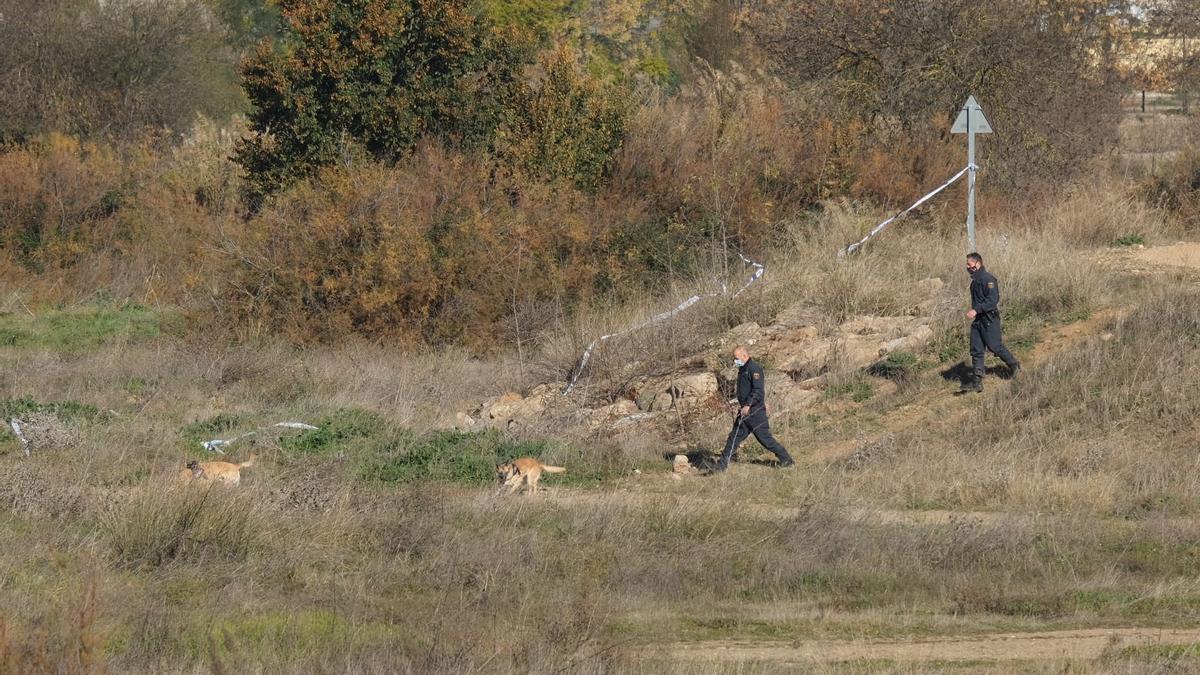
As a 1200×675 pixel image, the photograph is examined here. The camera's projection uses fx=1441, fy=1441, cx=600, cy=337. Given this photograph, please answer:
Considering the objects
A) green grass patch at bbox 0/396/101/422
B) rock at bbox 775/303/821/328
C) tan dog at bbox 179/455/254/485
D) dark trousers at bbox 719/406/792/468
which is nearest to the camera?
tan dog at bbox 179/455/254/485

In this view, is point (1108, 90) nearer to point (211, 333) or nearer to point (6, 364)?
point (211, 333)

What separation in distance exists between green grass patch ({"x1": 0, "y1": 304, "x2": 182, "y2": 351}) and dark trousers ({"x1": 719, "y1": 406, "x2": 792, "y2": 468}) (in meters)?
11.7

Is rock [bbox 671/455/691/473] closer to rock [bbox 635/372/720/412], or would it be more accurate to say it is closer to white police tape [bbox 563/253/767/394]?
rock [bbox 635/372/720/412]

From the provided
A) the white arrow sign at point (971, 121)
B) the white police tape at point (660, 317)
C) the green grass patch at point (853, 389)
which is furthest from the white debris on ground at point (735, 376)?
the white arrow sign at point (971, 121)

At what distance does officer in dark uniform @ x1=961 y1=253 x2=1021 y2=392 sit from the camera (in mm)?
15672

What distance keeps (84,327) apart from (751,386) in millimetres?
13771

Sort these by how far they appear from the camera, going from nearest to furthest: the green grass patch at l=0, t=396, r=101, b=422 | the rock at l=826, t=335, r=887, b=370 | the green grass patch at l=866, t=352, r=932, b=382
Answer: the green grass patch at l=0, t=396, r=101, b=422
the green grass patch at l=866, t=352, r=932, b=382
the rock at l=826, t=335, r=887, b=370

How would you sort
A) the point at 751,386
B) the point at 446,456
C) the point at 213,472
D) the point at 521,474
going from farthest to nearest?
the point at 446,456 → the point at 751,386 → the point at 521,474 → the point at 213,472

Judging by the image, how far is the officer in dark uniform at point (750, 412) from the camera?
45.6ft

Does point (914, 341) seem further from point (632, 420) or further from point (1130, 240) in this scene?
point (1130, 240)

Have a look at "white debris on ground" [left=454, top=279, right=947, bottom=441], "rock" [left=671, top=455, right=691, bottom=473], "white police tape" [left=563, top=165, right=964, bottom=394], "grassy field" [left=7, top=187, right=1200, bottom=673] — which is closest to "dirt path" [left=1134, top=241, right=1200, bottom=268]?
"grassy field" [left=7, top=187, right=1200, bottom=673]

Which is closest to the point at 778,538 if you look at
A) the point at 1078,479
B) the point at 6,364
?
the point at 1078,479

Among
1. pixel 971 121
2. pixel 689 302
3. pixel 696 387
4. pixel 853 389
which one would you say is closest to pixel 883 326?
pixel 853 389

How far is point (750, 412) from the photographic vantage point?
13.9m
